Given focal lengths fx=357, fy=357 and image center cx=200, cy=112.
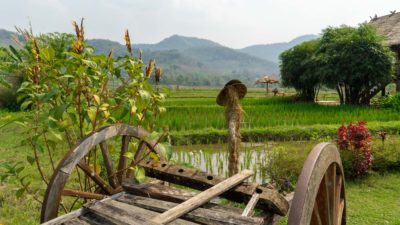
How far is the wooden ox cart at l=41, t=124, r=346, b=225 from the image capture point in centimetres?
164

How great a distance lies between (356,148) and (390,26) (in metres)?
17.7

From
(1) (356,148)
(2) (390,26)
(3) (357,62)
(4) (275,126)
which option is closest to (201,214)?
(1) (356,148)

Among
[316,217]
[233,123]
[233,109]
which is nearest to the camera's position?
[316,217]

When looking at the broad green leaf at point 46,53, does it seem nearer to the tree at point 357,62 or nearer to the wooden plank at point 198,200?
the wooden plank at point 198,200

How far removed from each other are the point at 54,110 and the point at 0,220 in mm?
2437

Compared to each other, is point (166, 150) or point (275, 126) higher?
point (166, 150)

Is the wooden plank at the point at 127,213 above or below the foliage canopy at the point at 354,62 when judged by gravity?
below

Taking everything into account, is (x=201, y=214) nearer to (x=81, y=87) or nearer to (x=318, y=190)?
(x=318, y=190)

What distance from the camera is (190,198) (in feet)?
6.01

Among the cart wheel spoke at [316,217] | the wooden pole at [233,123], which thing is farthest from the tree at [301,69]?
the cart wheel spoke at [316,217]

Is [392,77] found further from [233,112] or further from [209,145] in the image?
[233,112]

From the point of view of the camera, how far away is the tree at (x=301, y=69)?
20281 mm

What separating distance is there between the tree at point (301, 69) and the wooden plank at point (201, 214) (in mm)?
18798

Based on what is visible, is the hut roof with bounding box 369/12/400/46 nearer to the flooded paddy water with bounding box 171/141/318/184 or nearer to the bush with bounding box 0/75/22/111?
the flooded paddy water with bounding box 171/141/318/184
